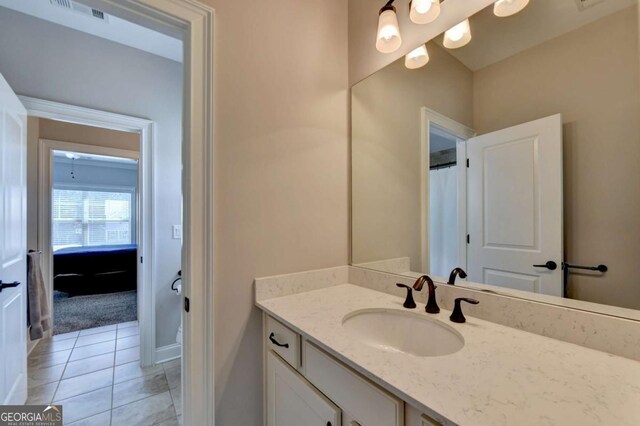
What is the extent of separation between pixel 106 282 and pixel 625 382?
5765mm

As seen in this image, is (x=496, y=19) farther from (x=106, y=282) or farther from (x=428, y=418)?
(x=106, y=282)

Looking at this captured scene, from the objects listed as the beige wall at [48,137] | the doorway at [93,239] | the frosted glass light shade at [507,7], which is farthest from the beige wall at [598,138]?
the beige wall at [48,137]

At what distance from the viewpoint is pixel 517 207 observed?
1.01 m

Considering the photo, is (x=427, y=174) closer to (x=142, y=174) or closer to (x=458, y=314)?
(x=458, y=314)

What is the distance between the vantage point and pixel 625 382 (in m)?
0.62

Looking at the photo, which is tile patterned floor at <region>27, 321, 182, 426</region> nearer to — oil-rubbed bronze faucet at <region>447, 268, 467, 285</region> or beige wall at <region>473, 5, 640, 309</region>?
oil-rubbed bronze faucet at <region>447, 268, 467, 285</region>

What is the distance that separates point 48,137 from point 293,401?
3.80 m

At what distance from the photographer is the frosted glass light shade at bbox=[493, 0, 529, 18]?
3.22ft

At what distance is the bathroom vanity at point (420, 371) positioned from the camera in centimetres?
54

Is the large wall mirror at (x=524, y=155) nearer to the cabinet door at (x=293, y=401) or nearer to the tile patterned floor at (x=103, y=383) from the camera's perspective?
the cabinet door at (x=293, y=401)

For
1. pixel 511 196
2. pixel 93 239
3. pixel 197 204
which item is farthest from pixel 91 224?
pixel 511 196

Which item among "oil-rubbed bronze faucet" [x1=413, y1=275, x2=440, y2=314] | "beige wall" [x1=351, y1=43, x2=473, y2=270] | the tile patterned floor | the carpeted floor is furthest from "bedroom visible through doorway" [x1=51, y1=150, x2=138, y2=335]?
"oil-rubbed bronze faucet" [x1=413, y1=275, x2=440, y2=314]

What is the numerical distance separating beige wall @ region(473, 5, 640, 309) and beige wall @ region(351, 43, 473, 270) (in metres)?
0.32

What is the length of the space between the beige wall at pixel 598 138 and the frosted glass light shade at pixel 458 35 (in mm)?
253
